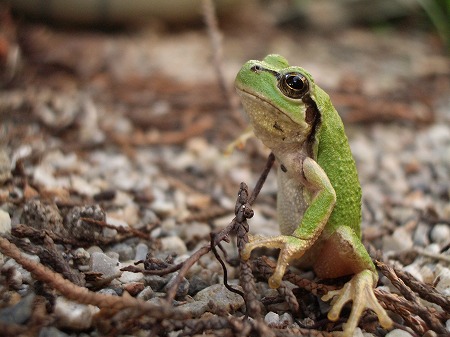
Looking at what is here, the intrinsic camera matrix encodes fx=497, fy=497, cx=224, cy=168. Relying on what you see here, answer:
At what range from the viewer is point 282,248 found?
190cm

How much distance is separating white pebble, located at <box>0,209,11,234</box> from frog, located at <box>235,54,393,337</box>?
0.99 meters

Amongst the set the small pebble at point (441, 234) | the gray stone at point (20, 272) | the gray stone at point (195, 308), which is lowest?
the gray stone at point (20, 272)

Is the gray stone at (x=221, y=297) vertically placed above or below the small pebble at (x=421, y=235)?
below

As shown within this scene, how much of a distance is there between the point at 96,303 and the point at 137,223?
3.01 feet

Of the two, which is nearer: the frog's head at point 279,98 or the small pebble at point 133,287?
the small pebble at point 133,287

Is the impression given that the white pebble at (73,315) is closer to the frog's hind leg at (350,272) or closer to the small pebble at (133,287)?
the small pebble at (133,287)

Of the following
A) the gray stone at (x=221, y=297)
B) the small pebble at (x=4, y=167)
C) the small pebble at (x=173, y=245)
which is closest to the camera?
the gray stone at (x=221, y=297)

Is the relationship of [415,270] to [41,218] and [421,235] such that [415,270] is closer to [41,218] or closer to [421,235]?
[421,235]

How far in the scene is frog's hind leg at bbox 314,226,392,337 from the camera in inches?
71.8

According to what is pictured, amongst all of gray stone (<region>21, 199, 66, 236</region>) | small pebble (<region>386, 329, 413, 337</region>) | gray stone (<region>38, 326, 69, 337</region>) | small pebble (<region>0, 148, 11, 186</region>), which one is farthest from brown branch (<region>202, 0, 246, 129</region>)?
gray stone (<region>38, 326, 69, 337</region>)

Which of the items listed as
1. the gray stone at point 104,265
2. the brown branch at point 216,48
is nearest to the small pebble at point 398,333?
the gray stone at point 104,265

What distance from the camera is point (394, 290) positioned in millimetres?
2119

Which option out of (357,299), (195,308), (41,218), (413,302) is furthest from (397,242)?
(41,218)

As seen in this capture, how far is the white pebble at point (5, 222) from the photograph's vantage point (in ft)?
6.59
